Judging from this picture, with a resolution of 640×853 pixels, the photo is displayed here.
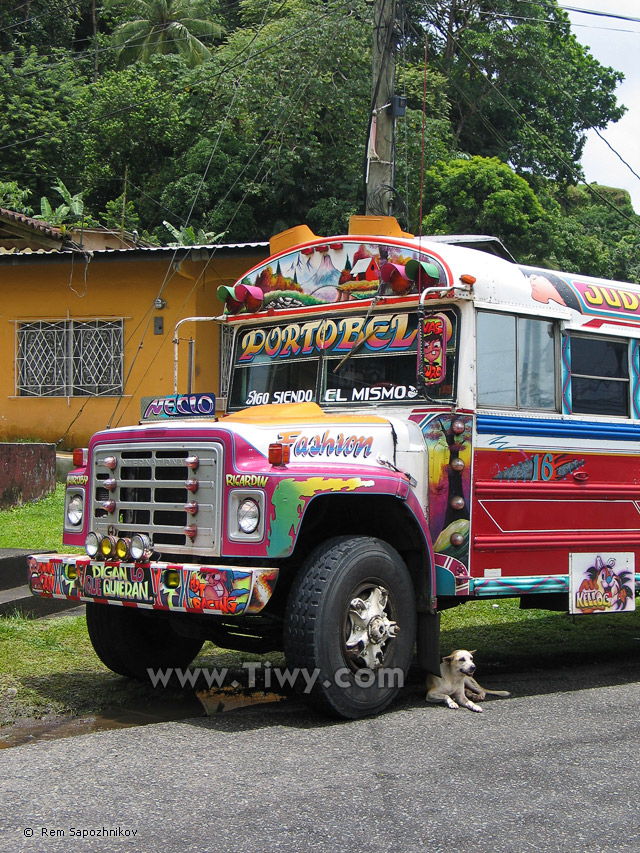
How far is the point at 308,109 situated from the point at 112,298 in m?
9.72

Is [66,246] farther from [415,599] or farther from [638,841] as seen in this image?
[638,841]

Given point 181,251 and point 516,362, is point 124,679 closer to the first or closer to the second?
point 516,362

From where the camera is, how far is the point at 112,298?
59.7 ft

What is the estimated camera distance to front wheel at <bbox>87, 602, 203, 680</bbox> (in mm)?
6699

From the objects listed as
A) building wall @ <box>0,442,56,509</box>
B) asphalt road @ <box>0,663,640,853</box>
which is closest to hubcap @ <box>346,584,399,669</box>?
asphalt road @ <box>0,663,640,853</box>

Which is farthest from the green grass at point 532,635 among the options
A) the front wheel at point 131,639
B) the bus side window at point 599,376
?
the front wheel at point 131,639

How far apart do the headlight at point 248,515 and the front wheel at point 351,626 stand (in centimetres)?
44

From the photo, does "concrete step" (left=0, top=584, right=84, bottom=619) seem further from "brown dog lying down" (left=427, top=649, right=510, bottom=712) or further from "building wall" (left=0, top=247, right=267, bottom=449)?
"building wall" (left=0, top=247, right=267, bottom=449)

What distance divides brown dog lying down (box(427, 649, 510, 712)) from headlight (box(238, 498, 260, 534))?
1.62 m

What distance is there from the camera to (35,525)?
11977mm

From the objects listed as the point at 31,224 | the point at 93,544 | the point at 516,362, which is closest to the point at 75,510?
the point at 93,544

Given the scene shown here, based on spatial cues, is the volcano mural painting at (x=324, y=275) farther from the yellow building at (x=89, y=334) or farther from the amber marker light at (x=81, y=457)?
the yellow building at (x=89, y=334)

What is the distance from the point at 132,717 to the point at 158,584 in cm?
94

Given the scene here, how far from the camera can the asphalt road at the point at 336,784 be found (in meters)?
4.05
